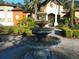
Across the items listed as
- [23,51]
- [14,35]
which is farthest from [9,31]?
[23,51]

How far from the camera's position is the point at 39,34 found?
39.6 feet

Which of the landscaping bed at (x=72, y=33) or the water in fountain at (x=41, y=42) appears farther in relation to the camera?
the landscaping bed at (x=72, y=33)

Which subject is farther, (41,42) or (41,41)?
(41,41)

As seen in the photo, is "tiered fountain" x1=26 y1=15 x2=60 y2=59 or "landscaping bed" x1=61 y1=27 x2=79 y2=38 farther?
"landscaping bed" x1=61 y1=27 x2=79 y2=38

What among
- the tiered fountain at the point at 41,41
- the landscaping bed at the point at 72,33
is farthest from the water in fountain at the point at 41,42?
the landscaping bed at the point at 72,33

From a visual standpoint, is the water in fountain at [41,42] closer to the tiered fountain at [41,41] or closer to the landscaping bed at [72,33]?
the tiered fountain at [41,41]

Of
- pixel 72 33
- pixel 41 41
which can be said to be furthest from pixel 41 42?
pixel 72 33

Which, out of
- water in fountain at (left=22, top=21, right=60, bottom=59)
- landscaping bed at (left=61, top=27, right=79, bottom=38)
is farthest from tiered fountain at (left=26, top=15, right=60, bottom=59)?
landscaping bed at (left=61, top=27, right=79, bottom=38)

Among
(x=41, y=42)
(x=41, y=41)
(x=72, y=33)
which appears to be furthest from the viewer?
Answer: (x=72, y=33)

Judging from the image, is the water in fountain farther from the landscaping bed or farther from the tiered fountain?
the landscaping bed

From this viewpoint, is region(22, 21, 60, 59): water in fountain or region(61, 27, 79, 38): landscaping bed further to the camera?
region(61, 27, 79, 38): landscaping bed

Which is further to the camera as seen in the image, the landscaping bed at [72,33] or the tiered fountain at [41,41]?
the landscaping bed at [72,33]

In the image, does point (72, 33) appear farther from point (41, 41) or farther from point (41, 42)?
point (41, 42)

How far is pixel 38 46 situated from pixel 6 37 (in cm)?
1032
